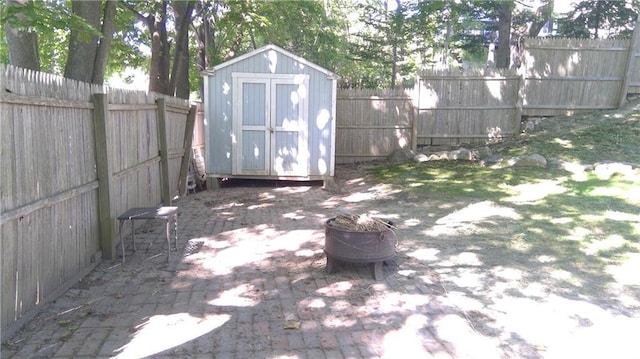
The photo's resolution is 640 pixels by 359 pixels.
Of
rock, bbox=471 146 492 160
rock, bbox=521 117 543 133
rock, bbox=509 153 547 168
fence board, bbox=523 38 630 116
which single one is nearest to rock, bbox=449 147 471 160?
rock, bbox=471 146 492 160

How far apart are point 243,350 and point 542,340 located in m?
2.10

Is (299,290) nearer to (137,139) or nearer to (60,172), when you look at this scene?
(60,172)

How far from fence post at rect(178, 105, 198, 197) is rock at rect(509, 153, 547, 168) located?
22.8ft

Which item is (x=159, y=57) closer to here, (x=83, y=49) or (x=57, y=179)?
(x=83, y=49)

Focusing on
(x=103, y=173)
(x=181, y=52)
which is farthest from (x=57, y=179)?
(x=181, y=52)

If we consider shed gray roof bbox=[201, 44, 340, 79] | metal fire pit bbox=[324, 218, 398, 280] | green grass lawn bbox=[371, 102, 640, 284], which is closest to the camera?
metal fire pit bbox=[324, 218, 398, 280]

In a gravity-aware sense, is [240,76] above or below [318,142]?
above

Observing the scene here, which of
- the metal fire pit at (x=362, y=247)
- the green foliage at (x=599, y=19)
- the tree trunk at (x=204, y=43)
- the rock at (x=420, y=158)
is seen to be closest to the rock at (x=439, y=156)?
the rock at (x=420, y=158)

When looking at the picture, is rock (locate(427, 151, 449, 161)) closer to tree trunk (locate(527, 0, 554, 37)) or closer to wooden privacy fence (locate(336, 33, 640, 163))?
wooden privacy fence (locate(336, 33, 640, 163))

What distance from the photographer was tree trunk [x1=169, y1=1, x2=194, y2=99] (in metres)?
11.5

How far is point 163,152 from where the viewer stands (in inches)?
307

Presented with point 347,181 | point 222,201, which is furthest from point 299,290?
point 347,181

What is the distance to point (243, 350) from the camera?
10.4 ft

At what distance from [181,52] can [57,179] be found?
8897mm
